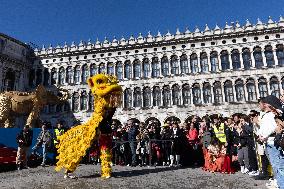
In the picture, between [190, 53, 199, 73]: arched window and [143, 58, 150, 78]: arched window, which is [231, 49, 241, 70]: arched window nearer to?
[190, 53, 199, 73]: arched window

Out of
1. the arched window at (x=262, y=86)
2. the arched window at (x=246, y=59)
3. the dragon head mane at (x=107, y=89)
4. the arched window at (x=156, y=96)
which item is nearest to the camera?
the dragon head mane at (x=107, y=89)

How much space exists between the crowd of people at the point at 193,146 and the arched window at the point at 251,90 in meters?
17.5

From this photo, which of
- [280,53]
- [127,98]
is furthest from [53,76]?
[280,53]

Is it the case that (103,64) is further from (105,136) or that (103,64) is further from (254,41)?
(105,136)

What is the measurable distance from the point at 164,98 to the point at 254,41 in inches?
440

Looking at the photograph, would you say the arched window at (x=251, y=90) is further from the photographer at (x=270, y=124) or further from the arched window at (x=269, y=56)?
the photographer at (x=270, y=124)

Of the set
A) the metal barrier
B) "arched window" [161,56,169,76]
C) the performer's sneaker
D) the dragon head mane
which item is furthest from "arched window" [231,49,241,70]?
the dragon head mane

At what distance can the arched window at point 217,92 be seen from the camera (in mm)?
26812

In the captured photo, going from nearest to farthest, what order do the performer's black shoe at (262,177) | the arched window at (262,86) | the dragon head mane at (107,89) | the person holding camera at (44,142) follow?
the performer's black shoe at (262,177)
the dragon head mane at (107,89)
the person holding camera at (44,142)
the arched window at (262,86)

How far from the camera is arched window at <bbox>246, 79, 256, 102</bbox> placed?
26069 millimetres

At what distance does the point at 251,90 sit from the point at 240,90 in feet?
3.46

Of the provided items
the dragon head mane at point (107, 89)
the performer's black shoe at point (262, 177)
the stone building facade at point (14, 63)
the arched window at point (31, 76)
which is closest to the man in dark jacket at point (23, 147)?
the dragon head mane at point (107, 89)

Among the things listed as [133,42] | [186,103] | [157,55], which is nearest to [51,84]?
[133,42]

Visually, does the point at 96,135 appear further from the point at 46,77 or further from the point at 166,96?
the point at 46,77
